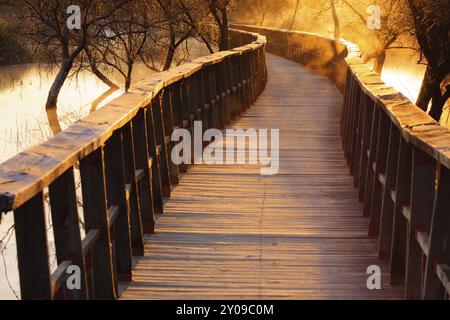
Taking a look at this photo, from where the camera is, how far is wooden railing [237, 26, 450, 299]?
4430 mm

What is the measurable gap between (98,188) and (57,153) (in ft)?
3.29

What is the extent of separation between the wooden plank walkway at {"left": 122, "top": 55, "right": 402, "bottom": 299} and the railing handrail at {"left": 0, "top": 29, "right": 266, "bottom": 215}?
4.04ft

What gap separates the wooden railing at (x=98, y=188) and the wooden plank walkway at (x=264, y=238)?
0.93ft

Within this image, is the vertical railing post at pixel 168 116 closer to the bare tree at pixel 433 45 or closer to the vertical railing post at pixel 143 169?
the vertical railing post at pixel 143 169

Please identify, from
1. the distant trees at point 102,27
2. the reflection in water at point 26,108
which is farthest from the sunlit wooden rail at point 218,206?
the distant trees at point 102,27

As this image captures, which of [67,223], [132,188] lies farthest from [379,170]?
[67,223]

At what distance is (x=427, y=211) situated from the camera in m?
5.03

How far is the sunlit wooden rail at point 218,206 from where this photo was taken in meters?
3.97

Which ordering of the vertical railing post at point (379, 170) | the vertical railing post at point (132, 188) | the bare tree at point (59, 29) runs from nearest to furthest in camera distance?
the vertical railing post at point (132, 188), the vertical railing post at point (379, 170), the bare tree at point (59, 29)

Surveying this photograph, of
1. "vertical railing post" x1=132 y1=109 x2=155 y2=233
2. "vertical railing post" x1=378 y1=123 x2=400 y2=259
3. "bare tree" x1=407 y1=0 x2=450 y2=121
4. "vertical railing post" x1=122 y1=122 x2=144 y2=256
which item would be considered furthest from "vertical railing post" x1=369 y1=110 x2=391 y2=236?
"bare tree" x1=407 y1=0 x2=450 y2=121

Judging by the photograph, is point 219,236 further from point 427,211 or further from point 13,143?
point 13,143

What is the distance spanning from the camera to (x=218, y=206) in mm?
8078
